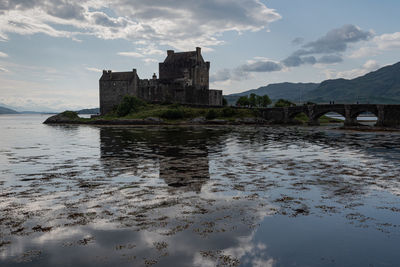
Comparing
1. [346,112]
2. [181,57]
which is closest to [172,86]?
[181,57]

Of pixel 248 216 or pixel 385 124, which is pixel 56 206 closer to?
pixel 248 216

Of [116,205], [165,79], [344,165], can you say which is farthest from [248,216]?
[165,79]

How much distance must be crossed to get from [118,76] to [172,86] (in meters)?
21.5

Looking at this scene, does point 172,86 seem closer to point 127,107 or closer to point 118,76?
point 118,76

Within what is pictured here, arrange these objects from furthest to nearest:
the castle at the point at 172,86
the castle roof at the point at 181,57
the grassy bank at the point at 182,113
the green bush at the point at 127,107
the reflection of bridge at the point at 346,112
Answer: the castle roof at the point at 181,57 < the castle at the point at 172,86 < the green bush at the point at 127,107 < the grassy bank at the point at 182,113 < the reflection of bridge at the point at 346,112

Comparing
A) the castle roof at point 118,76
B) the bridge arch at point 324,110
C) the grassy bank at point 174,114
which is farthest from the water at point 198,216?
the castle roof at point 118,76

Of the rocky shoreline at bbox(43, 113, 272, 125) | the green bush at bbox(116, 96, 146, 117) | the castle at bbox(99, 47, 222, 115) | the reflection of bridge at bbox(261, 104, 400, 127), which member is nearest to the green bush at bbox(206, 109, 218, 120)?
the rocky shoreline at bbox(43, 113, 272, 125)

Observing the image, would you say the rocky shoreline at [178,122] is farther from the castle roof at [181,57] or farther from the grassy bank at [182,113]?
the castle roof at [181,57]

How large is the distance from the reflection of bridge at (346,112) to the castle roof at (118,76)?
52.7 metres

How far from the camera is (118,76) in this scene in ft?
398

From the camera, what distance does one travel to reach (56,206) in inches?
512

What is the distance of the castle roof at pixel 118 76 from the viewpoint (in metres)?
120

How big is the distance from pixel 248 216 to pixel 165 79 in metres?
120

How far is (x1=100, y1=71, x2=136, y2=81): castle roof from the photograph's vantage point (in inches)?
4729
